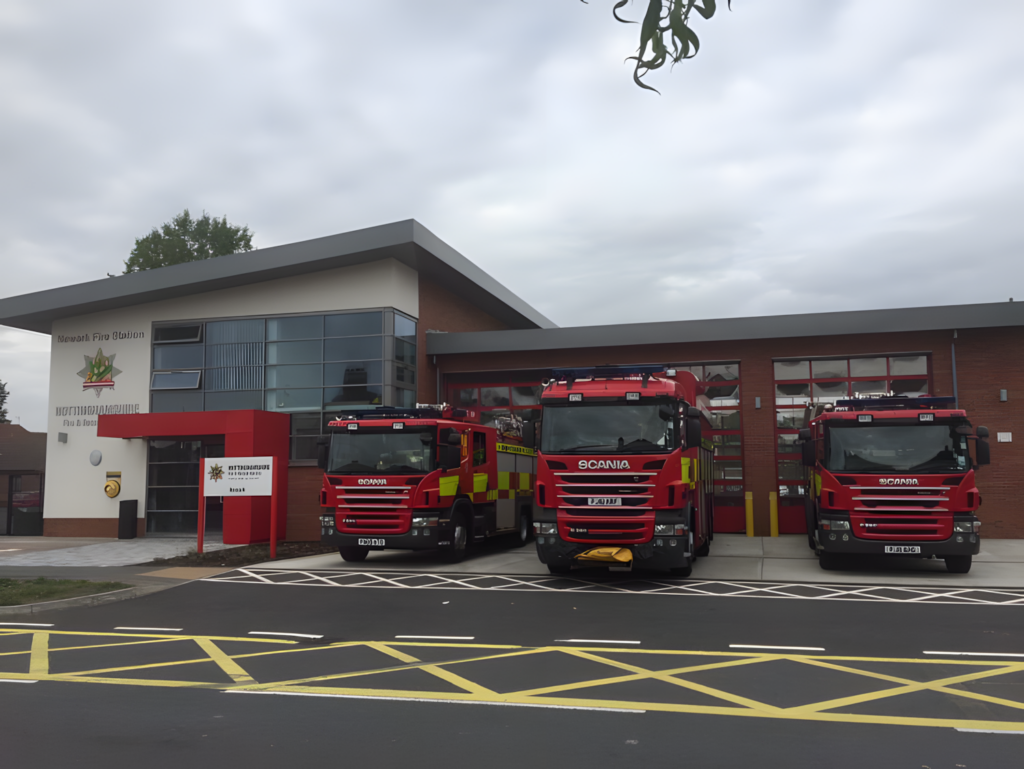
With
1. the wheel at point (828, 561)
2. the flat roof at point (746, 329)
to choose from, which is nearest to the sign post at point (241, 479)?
the flat roof at point (746, 329)

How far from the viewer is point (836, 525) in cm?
1316

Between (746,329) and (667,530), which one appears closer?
(667,530)

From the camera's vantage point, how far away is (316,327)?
21.3 m

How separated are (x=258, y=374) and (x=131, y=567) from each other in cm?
710

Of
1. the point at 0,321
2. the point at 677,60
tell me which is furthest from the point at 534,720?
the point at 0,321

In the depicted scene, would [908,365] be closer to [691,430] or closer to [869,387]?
[869,387]

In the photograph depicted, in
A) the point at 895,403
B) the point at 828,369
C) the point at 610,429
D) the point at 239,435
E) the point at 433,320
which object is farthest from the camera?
the point at 433,320

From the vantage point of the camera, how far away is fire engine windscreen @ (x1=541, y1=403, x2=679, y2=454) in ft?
39.6

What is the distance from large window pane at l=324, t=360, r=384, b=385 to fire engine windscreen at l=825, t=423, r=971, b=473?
10968 mm

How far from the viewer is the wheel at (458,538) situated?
1518 cm

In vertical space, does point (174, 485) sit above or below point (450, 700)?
above

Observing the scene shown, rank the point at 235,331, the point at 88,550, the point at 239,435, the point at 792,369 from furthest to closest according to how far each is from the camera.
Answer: the point at 235,331
the point at 792,369
the point at 239,435
the point at 88,550

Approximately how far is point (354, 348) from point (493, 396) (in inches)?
160

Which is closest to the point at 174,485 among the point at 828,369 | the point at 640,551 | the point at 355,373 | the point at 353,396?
the point at 353,396
